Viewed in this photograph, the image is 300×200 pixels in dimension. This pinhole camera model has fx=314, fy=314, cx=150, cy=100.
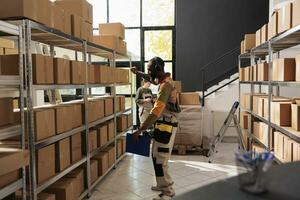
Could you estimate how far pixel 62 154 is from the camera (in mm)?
3303

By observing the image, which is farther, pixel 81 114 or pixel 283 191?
pixel 81 114

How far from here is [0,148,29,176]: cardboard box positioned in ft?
7.07

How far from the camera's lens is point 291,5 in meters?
3.11

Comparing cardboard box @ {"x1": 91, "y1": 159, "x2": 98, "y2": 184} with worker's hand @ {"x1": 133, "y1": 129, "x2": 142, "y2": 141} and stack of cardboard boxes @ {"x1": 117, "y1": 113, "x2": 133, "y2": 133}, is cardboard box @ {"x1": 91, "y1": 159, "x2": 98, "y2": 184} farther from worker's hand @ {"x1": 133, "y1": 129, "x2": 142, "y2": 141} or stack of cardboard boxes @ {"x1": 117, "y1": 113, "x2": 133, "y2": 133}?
stack of cardboard boxes @ {"x1": 117, "y1": 113, "x2": 133, "y2": 133}

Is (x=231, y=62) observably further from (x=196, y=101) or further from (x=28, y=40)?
(x=28, y=40)

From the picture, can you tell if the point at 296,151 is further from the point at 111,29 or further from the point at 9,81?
the point at 111,29

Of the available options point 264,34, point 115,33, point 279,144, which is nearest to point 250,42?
point 264,34

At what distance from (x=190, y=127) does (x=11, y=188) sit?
463 cm

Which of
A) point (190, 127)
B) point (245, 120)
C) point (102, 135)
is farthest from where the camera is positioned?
point (190, 127)

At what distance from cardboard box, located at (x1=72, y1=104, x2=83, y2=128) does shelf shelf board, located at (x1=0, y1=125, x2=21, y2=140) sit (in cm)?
120

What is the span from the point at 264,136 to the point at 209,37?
5.34 metres

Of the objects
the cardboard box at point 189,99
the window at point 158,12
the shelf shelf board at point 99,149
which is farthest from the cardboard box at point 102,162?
the window at point 158,12

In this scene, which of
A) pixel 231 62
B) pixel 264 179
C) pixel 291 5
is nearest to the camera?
pixel 264 179

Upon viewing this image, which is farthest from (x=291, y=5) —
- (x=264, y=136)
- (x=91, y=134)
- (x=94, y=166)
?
(x=94, y=166)
